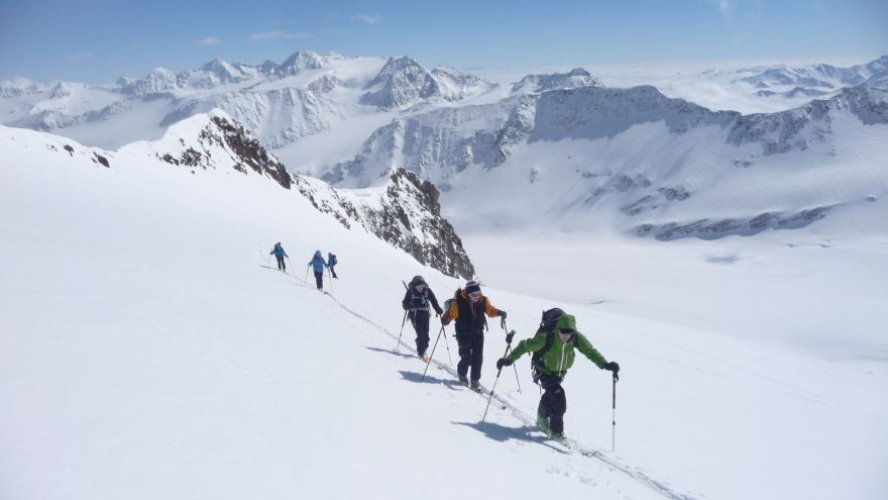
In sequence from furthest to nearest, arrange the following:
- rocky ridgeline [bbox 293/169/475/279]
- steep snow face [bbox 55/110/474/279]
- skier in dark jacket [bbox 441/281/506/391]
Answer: rocky ridgeline [bbox 293/169/475/279], steep snow face [bbox 55/110/474/279], skier in dark jacket [bbox 441/281/506/391]

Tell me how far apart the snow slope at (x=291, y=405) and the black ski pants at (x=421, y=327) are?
0.55m

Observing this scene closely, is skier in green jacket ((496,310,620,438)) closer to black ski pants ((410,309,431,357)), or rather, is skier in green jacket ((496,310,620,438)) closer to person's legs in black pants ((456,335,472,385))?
person's legs in black pants ((456,335,472,385))

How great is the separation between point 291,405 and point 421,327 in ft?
21.0

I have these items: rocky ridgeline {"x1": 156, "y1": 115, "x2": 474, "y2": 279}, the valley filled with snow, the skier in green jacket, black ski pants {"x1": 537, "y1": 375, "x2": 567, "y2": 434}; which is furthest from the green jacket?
rocky ridgeline {"x1": 156, "y1": 115, "x2": 474, "y2": 279}

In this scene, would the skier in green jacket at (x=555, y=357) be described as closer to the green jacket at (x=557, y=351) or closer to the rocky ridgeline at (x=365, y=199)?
the green jacket at (x=557, y=351)

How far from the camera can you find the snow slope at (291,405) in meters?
5.64

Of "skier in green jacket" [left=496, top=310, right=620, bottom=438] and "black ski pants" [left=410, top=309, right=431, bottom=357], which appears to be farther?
"black ski pants" [left=410, top=309, right=431, bottom=357]

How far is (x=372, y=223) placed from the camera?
252 feet

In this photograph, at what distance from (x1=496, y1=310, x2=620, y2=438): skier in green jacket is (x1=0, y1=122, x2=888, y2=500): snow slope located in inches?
23.9

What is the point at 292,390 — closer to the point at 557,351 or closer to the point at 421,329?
the point at 557,351

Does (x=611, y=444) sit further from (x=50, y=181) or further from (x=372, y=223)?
(x=372, y=223)

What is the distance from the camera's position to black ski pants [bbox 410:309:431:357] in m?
13.9

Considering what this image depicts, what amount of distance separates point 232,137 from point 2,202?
40.1m

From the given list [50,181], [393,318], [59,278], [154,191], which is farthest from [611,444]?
[154,191]
